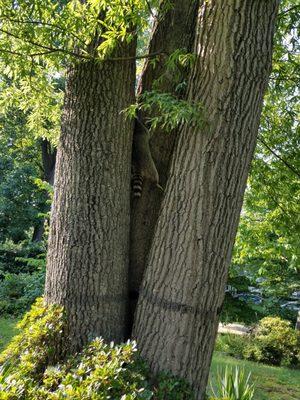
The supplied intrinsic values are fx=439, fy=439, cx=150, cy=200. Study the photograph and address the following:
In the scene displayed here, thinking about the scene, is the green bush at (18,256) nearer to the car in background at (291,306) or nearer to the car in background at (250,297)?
the car in background at (250,297)

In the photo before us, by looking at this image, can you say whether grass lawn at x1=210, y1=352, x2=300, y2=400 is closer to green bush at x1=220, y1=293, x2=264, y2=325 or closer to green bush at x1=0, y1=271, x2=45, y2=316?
green bush at x1=220, y1=293, x2=264, y2=325

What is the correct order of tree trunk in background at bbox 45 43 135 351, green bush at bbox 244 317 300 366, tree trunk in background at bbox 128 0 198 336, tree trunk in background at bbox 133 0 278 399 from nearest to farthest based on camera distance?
1. tree trunk in background at bbox 133 0 278 399
2. tree trunk in background at bbox 45 43 135 351
3. tree trunk in background at bbox 128 0 198 336
4. green bush at bbox 244 317 300 366

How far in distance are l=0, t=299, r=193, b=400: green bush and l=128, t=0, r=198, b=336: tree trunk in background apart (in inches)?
26.8

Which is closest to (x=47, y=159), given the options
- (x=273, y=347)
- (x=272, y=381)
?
(x=273, y=347)

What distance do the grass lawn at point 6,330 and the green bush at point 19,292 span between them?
73cm

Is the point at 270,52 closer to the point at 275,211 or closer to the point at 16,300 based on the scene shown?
the point at 275,211

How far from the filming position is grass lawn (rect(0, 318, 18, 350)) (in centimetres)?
827

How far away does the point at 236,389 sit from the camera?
425 cm

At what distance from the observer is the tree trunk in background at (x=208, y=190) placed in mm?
3426

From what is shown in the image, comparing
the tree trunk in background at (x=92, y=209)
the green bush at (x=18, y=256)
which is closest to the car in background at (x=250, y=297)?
the green bush at (x=18, y=256)

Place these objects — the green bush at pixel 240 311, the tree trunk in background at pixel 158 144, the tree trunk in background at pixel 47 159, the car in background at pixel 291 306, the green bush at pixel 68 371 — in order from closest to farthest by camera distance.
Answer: the green bush at pixel 68 371
the tree trunk in background at pixel 158 144
the green bush at pixel 240 311
the car in background at pixel 291 306
the tree trunk in background at pixel 47 159

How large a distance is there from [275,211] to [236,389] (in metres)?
3.51

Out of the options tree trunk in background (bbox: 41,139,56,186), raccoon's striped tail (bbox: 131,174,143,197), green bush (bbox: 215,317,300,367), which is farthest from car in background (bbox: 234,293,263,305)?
raccoon's striped tail (bbox: 131,174,143,197)

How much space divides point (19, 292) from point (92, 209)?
31.9 feet
